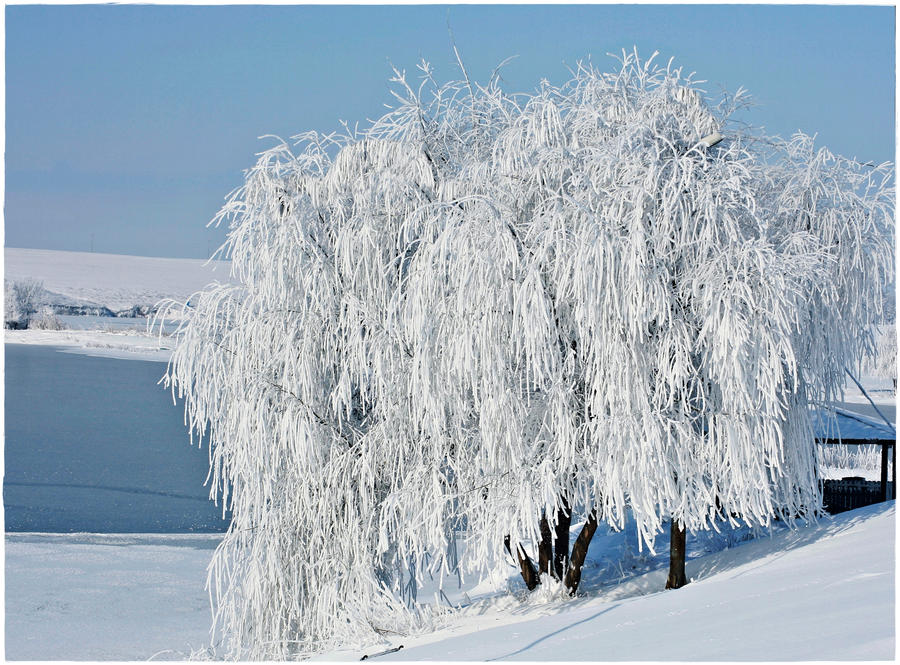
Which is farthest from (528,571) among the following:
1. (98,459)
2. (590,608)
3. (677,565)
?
(98,459)

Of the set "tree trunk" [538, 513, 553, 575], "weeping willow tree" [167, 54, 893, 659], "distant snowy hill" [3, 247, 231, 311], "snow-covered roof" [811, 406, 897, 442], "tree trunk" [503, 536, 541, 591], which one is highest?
"distant snowy hill" [3, 247, 231, 311]

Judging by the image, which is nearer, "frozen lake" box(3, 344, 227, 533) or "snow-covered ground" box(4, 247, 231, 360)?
"frozen lake" box(3, 344, 227, 533)

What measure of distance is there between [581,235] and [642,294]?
0.57 m

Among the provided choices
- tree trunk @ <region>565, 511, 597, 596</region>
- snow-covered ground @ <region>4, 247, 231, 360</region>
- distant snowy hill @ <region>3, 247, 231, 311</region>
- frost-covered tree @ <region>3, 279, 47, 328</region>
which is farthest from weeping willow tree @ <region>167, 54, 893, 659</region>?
frost-covered tree @ <region>3, 279, 47, 328</region>

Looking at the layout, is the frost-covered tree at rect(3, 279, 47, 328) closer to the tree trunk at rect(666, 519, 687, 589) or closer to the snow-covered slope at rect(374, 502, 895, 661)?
the tree trunk at rect(666, 519, 687, 589)

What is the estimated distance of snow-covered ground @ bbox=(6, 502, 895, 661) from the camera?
4504mm

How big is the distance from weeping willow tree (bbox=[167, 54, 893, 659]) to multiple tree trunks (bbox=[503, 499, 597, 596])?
0.04 m

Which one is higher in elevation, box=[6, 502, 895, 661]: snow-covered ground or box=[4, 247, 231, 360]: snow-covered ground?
box=[4, 247, 231, 360]: snow-covered ground

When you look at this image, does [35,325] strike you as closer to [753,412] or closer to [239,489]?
[239,489]

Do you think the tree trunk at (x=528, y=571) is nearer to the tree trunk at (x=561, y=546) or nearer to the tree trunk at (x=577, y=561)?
the tree trunk at (x=561, y=546)

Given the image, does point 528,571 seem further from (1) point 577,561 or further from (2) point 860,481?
(2) point 860,481

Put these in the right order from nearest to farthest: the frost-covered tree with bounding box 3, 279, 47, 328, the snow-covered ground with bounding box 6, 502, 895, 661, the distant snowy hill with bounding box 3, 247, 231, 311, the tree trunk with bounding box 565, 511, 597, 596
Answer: the snow-covered ground with bounding box 6, 502, 895, 661 → the tree trunk with bounding box 565, 511, 597, 596 → the frost-covered tree with bounding box 3, 279, 47, 328 → the distant snowy hill with bounding box 3, 247, 231, 311

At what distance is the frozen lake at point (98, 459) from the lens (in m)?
14.3

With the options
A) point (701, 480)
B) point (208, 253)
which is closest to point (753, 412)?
point (701, 480)
